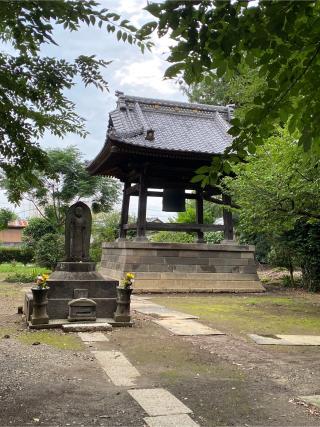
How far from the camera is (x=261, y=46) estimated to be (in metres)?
2.69

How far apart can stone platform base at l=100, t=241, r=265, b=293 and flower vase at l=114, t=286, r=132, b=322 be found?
636 cm

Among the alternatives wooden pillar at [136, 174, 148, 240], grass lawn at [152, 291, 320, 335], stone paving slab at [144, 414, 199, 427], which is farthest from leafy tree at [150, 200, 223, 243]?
stone paving slab at [144, 414, 199, 427]

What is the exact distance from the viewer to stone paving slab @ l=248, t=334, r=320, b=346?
711 cm

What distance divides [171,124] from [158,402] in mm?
14859

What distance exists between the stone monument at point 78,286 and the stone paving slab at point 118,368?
7.38 feet

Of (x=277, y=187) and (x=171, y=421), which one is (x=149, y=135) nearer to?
(x=277, y=187)

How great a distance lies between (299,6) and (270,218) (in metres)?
9.78

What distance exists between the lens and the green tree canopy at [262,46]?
2598mm

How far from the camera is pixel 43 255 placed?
21.3 m

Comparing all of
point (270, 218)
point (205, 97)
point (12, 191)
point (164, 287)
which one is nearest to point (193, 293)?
point (164, 287)

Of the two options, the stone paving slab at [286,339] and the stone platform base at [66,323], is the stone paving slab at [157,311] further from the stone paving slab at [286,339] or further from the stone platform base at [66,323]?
the stone paving slab at [286,339]

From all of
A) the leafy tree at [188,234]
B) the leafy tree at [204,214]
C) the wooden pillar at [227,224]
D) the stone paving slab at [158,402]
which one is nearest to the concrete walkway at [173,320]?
the stone paving slab at [158,402]

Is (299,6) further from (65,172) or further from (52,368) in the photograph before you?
(65,172)

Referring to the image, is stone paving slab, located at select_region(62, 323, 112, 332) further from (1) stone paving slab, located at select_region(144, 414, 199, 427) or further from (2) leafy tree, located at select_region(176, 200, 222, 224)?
(2) leafy tree, located at select_region(176, 200, 222, 224)
